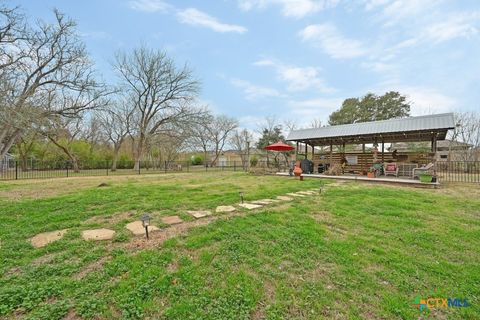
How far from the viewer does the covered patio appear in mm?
8953

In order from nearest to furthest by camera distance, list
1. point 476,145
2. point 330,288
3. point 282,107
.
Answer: point 330,288
point 476,145
point 282,107

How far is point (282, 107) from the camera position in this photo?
23.4 metres

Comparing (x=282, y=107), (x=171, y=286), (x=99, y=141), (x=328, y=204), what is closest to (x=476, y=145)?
(x=282, y=107)

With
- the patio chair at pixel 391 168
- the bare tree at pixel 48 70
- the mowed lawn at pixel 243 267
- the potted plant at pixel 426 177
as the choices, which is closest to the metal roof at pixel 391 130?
the patio chair at pixel 391 168

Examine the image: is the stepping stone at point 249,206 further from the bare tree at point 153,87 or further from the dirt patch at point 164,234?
the bare tree at point 153,87

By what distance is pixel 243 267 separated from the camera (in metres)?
2.18

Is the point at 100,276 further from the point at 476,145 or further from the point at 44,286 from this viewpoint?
the point at 476,145

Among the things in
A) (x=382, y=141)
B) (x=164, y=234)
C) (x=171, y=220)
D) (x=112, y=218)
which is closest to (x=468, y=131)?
(x=382, y=141)

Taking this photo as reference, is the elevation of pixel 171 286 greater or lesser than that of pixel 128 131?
lesser

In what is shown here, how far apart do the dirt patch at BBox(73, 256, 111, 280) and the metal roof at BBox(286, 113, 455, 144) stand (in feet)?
36.6

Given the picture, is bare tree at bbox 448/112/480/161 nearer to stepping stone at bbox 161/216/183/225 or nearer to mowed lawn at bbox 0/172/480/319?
mowed lawn at bbox 0/172/480/319

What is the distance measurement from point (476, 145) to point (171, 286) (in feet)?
96.8

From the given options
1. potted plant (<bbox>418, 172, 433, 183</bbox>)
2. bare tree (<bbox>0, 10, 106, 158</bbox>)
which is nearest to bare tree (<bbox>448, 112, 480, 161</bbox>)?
potted plant (<bbox>418, 172, 433, 183</bbox>)

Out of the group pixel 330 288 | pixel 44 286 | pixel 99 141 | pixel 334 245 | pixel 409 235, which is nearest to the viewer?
pixel 44 286
